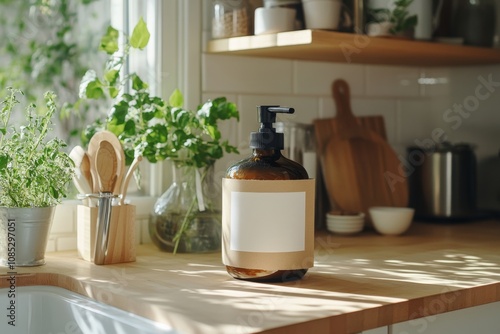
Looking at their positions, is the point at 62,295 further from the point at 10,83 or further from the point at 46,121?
the point at 10,83

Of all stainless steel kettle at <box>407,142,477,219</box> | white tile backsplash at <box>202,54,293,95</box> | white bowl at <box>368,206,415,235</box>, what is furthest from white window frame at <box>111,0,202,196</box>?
stainless steel kettle at <box>407,142,477,219</box>

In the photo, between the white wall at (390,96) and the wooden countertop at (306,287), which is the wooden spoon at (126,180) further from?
the white wall at (390,96)

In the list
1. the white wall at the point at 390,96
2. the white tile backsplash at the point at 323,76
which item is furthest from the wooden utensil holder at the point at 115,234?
the white tile backsplash at the point at 323,76

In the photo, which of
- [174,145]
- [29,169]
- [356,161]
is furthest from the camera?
[356,161]

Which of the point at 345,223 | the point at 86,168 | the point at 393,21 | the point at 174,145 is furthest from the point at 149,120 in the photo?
the point at 393,21

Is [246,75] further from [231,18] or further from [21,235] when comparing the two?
[21,235]

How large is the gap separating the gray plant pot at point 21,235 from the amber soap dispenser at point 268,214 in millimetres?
364

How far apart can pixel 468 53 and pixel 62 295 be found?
1221 mm

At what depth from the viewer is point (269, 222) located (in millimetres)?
1376

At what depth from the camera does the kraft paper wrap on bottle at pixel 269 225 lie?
1375 mm

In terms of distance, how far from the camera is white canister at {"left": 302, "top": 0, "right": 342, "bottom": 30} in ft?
6.00

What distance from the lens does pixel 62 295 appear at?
143cm

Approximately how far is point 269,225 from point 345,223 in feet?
2.12

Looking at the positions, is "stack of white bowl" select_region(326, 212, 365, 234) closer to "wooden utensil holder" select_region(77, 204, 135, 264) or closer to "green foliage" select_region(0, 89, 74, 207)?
"wooden utensil holder" select_region(77, 204, 135, 264)
